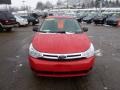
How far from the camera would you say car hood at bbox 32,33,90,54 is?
220 inches

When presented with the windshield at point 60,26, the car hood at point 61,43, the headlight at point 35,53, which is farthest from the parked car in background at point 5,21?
the headlight at point 35,53

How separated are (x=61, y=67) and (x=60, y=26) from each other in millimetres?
2339

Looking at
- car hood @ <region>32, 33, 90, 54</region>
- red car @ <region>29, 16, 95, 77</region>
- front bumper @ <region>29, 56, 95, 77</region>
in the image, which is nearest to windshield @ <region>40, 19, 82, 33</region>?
car hood @ <region>32, 33, 90, 54</region>

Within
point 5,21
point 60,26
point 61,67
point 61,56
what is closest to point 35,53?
point 61,56

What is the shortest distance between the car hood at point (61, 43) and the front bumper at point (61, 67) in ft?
0.99

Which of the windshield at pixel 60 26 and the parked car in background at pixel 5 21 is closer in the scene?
the windshield at pixel 60 26

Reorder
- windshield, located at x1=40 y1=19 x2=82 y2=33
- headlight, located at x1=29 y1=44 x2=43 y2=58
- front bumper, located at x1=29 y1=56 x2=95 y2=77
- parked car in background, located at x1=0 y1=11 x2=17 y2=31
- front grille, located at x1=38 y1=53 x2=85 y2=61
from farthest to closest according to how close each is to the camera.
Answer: parked car in background, located at x1=0 y1=11 x2=17 y2=31, windshield, located at x1=40 y1=19 x2=82 y2=33, headlight, located at x1=29 y1=44 x2=43 y2=58, front grille, located at x1=38 y1=53 x2=85 y2=61, front bumper, located at x1=29 y1=56 x2=95 y2=77

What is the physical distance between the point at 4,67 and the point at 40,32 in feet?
5.01

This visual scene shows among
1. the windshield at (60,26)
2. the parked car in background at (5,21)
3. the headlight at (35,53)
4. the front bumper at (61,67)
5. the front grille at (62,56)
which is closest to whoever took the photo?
the front bumper at (61,67)

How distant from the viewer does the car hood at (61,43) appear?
18.3ft

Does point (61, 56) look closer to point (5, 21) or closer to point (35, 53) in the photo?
point (35, 53)

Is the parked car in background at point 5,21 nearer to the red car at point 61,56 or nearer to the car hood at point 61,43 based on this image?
the car hood at point 61,43

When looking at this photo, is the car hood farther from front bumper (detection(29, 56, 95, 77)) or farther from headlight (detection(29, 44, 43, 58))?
front bumper (detection(29, 56, 95, 77))

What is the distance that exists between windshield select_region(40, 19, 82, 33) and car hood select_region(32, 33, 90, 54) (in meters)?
0.59
